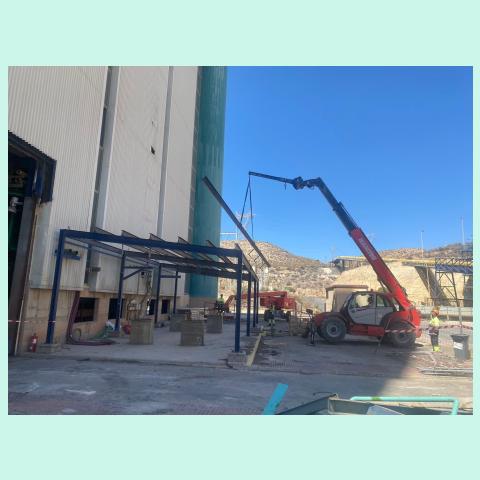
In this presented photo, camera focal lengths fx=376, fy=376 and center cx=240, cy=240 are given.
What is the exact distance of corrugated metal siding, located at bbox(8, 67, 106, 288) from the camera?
1080cm

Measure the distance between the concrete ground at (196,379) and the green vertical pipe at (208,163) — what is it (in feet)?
66.7

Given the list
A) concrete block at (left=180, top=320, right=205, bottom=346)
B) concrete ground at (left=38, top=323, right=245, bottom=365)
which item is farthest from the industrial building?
concrete block at (left=180, top=320, right=205, bottom=346)

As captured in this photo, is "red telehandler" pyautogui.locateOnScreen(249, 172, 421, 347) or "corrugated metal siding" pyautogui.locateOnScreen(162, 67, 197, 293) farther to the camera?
"corrugated metal siding" pyautogui.locateOnScreen(162, 67, 197, 293)

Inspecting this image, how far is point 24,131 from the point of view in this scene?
1073 centimetres

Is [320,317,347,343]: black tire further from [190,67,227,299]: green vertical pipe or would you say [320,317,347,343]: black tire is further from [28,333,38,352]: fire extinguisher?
[190,67,227,299]: green vertical pipe

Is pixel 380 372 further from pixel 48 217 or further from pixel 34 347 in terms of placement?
pixel 48 217

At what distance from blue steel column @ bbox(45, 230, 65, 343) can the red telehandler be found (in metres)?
8.92

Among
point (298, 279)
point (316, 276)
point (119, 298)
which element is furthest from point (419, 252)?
point (119, 298)

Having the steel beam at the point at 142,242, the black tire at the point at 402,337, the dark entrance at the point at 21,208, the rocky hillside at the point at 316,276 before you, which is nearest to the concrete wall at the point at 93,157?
the dark entrance at the point at 21,208

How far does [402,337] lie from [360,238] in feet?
15.1

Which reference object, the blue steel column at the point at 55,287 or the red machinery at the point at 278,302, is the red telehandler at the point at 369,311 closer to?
the blue steel column at the point at 55,287

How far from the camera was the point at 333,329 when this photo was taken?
17.1 m

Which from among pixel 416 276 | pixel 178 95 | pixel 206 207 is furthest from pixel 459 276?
pixel 178 95

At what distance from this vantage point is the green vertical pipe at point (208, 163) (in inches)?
1356
